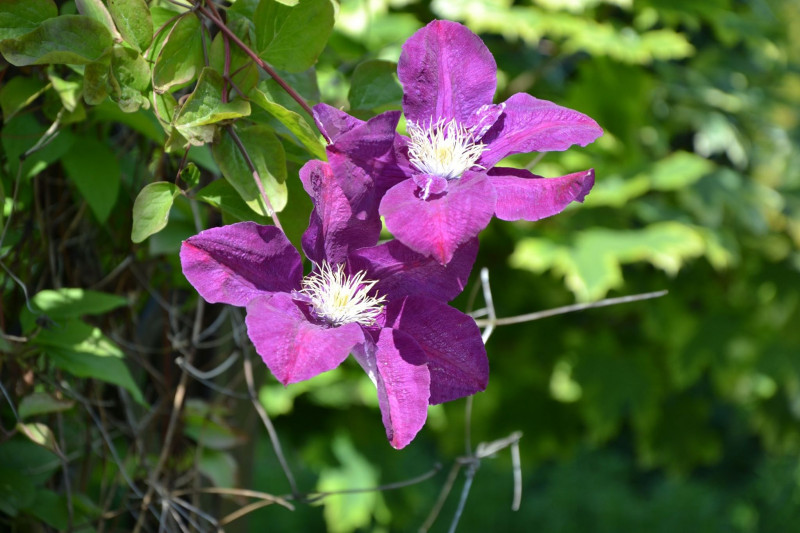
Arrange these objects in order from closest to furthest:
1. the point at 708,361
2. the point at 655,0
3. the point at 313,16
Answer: the point at 313,16 → the point at 655,0 → the point at 708,361

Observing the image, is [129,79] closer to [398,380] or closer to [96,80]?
[96,80]

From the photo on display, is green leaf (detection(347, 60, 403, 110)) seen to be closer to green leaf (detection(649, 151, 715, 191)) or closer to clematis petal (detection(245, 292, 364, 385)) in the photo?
clematis petal (detection(245, 292, 364, 385))

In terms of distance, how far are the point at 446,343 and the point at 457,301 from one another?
5.13 feet

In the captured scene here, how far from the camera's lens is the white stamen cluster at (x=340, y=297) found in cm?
40

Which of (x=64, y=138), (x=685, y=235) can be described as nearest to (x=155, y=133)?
(x=64, y=138)

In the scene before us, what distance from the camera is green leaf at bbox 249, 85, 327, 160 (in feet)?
1.39

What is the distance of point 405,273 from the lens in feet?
1.40

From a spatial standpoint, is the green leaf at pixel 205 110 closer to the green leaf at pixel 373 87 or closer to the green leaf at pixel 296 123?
the green leaf at pixel 296 123

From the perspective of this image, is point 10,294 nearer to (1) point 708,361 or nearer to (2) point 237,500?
(2) point 237,500

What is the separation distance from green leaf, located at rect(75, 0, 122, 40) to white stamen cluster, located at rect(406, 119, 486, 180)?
17cm

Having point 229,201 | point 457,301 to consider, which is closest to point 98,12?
point 229,201

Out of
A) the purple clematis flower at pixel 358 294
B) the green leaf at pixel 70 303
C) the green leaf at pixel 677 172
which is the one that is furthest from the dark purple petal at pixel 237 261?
the green leaf at pixel 677 172

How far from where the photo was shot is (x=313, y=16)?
0.48m

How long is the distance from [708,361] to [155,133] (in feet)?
6.73
